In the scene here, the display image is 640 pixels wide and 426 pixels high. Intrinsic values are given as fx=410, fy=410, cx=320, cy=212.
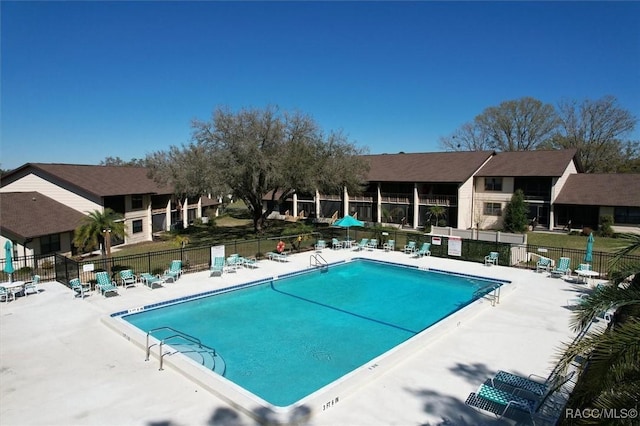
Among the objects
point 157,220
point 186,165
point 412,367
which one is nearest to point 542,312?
point 412,367

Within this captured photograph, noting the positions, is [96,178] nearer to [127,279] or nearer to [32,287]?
[32,287]

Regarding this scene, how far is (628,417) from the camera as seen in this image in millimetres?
3654

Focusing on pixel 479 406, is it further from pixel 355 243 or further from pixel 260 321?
pixel 355 243

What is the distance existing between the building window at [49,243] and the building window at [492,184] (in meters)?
35.5

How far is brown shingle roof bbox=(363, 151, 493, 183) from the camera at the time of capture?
39.0 meters

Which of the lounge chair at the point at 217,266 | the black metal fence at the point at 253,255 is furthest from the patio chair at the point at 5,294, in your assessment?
the lounge chair at the point at 217,266

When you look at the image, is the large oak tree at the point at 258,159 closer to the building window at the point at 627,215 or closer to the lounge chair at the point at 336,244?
the lounge chair at the point at 336,244

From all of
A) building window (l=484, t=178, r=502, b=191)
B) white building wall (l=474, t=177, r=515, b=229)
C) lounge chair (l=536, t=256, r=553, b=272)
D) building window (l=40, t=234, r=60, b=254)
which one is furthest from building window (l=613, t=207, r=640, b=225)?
building window (l=40, t=234, r=60, b=254)

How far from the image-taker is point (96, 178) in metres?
34.5

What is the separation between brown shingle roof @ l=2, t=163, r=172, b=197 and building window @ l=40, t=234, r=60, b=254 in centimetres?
509

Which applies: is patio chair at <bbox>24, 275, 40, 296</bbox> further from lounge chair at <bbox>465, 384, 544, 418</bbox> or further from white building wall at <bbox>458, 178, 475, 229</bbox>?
white building wall at <bbox>458, 178, 475, 229</bbox>

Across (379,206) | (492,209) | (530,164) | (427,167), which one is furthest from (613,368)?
(427,167)

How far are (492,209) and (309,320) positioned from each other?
2918cm

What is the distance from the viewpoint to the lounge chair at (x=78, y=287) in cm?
1577
